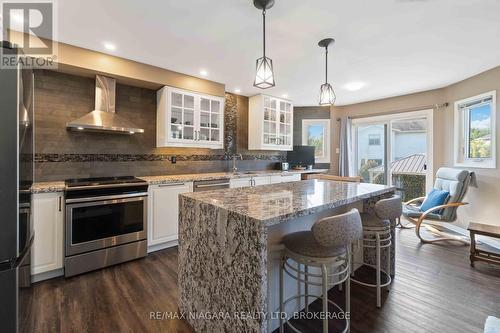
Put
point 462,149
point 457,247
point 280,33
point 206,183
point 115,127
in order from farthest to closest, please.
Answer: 1. point 462,149
2. point 206,183
3. point 457,247
4. point 115,127
5. point 280,33

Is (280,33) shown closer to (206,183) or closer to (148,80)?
(148,80)

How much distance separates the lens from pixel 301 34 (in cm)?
242

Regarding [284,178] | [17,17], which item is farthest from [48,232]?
[284,178]

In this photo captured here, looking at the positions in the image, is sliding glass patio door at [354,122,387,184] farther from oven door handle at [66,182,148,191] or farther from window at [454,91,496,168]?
oven door handle at [66,182,148,191]

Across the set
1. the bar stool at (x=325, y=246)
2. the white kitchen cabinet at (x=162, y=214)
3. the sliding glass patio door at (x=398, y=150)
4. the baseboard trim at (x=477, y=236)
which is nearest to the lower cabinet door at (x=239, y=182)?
the white kitchen cabinet at (x=162, y=214)

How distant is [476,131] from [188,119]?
471cm

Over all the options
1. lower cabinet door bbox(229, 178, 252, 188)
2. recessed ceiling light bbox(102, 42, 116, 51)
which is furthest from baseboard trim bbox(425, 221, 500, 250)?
recessed ceiling light bbox(102, 42, 116, 51)

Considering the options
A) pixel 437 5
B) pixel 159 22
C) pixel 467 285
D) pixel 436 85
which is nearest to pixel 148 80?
pixel 159 22

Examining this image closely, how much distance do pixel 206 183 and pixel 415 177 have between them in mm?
4313

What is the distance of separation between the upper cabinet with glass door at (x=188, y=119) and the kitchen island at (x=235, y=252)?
6.47 feet

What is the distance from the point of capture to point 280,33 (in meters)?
2.40

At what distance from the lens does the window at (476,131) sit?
348cm

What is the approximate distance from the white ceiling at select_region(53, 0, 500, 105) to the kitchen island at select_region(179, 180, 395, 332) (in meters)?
1.63

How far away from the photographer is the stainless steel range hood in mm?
2807
